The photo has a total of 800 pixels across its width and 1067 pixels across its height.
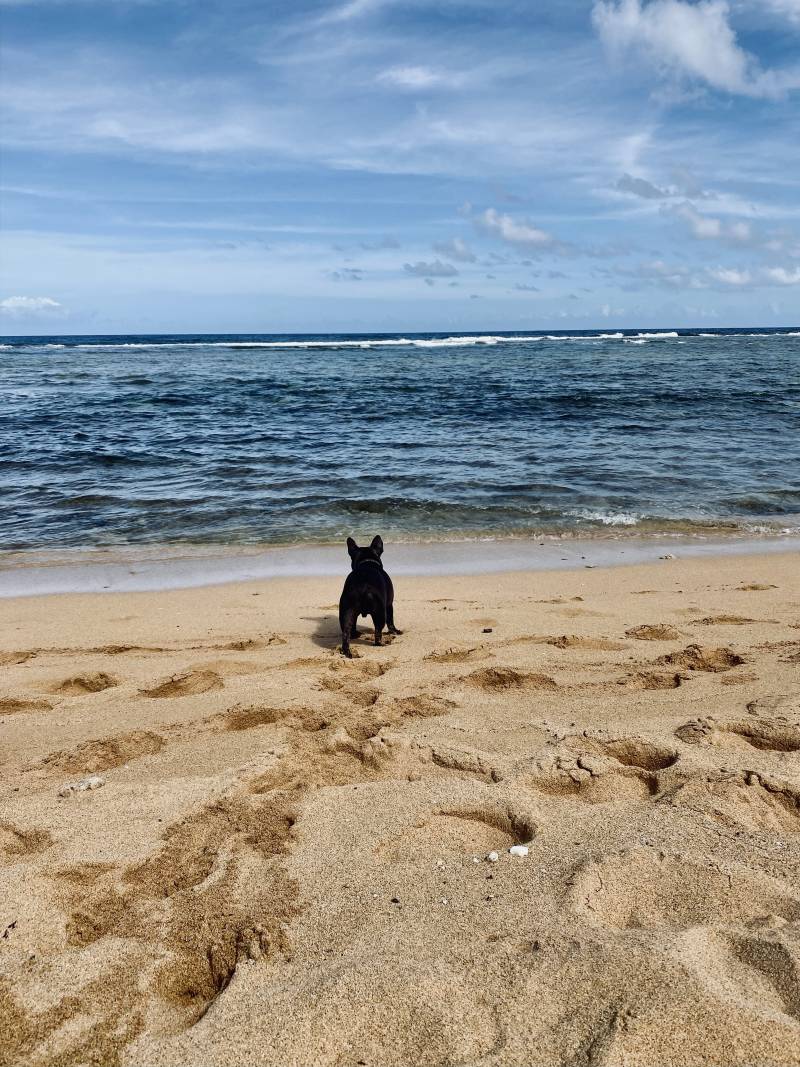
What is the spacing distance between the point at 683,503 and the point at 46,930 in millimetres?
9469

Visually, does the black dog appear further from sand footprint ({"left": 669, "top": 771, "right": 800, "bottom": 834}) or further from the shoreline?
sand footprint ({"left": 669, "top": 771, "right": 800, "bottom": 834})

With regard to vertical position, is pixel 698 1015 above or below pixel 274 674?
above

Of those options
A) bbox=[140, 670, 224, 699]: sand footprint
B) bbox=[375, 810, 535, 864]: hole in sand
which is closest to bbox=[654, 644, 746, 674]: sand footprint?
bbox=[375, 810, 535, 864]: hole in sand

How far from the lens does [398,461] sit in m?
13.5

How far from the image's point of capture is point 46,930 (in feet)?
7.72

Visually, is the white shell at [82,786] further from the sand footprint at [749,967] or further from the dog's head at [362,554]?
the dog's head at [362,554]

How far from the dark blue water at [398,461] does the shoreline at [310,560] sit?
1.40 feet

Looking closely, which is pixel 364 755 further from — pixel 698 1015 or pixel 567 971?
pixel 698 1015

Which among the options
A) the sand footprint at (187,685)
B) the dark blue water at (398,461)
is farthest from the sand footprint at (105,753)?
the dark blue water at (398,461)

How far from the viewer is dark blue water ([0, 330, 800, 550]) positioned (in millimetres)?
9703

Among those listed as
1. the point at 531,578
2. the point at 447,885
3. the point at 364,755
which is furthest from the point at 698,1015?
the point at 531,578

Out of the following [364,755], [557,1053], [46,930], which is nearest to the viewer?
[557,1053]

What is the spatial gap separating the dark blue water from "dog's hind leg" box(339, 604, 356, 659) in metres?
3.79

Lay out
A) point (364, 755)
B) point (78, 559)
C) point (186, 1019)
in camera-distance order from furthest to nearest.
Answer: point (78, 559)
point (364, 755)
point (186, 1019)
